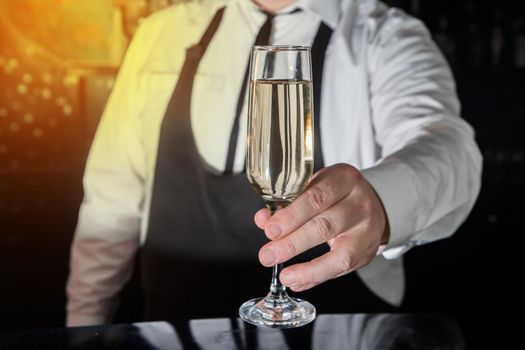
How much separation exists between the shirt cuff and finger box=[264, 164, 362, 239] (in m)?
0.13

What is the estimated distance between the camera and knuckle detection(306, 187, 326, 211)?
978 mm

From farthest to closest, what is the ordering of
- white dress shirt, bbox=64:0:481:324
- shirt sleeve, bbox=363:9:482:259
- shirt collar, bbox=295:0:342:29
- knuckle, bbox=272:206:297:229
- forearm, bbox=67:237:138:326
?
1. forearm, bbox=67:237:138:326
2. shirt collar, bbox=295:0:342:29
3. white dress shirt, bbox=64:0:481:324
4. shirt sleeve, bbox=363:9:482:259
5. knuckle, bbox=272:206:297:229

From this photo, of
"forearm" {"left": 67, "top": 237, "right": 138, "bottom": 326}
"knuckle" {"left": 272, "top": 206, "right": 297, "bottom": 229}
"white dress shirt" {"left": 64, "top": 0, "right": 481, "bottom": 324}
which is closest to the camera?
"knuckle" {"left": 272, "top": 206, "right": 297, "bottom": 229}

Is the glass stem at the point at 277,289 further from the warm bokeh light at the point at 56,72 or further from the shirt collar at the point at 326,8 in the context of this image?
the warm bokeh light at the point at 56,72

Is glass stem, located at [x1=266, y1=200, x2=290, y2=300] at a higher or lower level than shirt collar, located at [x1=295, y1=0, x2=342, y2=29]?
lower

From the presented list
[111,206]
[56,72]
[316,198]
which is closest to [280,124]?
[316,198]

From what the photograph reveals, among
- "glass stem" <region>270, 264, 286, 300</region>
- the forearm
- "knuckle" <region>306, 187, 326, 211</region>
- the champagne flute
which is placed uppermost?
the champagne flute

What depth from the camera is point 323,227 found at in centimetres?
98

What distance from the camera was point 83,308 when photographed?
188 centimetres

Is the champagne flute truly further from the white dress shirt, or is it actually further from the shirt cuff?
the white dress shirt

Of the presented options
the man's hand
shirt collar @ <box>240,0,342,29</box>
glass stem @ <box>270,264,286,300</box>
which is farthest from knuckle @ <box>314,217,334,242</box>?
shirt collar @ <box>240,0,342,29</box>

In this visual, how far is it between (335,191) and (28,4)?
118cm

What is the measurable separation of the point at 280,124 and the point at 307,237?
148 millimetres

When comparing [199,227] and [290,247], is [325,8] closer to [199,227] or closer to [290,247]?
[199,227]
